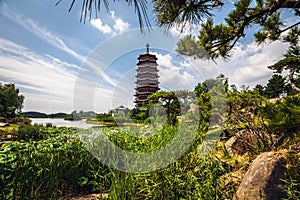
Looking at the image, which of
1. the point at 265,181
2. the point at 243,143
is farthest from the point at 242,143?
the point at 265,181

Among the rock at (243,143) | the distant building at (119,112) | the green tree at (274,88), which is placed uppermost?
the green tree at (274,88)

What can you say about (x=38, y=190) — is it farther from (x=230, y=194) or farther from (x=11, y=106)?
(x=11, y=106)

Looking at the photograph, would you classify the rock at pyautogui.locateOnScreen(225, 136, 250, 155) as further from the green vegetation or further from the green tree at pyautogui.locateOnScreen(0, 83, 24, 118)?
the green tree at pyautogui.locateOnScreen(0, 83, 24, 118)

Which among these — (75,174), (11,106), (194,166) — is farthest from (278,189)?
(11,106)

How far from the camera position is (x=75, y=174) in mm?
2082

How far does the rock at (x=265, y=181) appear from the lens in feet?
4.79

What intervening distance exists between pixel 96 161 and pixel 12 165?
90 centimetres

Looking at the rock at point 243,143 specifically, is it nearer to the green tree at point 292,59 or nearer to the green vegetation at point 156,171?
the green vegetation at point 156,171

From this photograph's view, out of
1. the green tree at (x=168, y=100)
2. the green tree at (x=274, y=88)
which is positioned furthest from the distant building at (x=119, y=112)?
the green tree at (x=274, y=88)

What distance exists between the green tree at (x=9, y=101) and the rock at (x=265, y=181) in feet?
45.4

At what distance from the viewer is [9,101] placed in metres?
13.6

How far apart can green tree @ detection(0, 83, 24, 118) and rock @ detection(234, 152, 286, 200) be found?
13853mm

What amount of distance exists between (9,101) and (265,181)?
15742mm

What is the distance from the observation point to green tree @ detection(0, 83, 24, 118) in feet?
40.4
